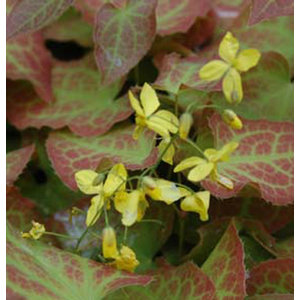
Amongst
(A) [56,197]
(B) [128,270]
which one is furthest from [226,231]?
(A) [56,197]

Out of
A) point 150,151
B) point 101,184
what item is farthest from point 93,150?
point 101,184

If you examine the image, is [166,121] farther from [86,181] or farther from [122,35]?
[122,35]

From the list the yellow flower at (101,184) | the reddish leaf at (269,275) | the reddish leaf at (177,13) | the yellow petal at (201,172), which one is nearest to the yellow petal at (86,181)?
the yellow flower at (101,184)

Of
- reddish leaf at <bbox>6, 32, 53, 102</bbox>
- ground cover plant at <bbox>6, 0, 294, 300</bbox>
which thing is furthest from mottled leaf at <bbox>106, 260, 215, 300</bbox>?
reddish leaf at <bbox>6, 32, 53, 102</bbox>

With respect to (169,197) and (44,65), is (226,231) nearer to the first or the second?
(169,197)

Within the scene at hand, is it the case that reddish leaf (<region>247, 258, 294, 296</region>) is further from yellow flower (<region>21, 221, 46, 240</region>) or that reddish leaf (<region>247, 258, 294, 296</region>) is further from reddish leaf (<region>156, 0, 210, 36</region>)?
reddish leaf (<region>156, 0, 210, 36</region>)

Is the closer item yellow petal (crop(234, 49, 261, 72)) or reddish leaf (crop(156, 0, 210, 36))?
yellow petal (crop(234, 49, 261, 72))
